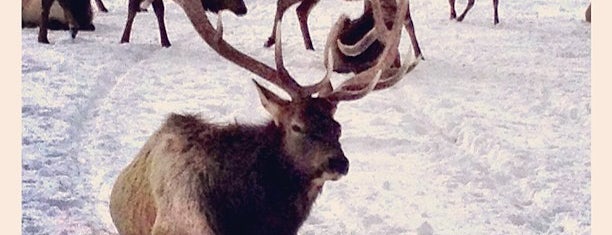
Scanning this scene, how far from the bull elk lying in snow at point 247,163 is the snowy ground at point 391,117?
13cm

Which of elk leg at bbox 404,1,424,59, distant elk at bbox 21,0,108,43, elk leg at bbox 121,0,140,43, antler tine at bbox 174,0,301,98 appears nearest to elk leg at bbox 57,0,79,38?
distant elk at bbox 21,0,108,43

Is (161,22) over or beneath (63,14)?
over

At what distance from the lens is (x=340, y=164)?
6.01 ft

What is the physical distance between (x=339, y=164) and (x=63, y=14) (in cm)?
363

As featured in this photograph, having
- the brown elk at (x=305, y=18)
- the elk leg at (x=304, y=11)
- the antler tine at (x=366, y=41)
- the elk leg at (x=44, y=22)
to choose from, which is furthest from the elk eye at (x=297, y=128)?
the elk leg at (x=304, y=11)

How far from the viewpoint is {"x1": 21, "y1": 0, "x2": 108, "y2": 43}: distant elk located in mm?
4742

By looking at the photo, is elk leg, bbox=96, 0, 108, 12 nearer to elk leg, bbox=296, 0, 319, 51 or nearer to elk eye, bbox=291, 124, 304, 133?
elk leg, bbox=296, 0, 319, 51

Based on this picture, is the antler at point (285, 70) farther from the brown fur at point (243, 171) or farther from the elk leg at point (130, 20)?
the elk leg at point (130, 20)

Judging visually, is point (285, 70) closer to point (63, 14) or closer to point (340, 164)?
point (340, 164)

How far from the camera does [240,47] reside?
4285mm

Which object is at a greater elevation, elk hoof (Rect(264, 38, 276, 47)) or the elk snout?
the elk snout

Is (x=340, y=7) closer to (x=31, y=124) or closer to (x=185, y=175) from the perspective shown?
(x=31, y=124)

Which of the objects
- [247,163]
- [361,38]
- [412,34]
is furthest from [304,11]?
[247,163]
